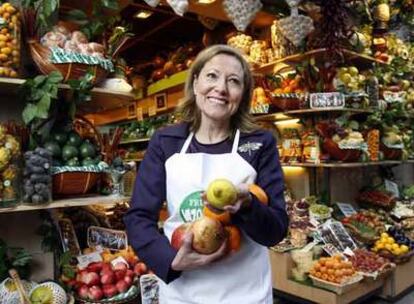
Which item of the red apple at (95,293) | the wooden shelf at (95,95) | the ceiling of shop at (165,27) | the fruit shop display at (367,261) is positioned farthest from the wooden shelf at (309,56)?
the red apple at (95,293)

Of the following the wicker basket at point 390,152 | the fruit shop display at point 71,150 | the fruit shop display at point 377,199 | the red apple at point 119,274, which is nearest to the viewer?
the fruit shop display at point 71,150

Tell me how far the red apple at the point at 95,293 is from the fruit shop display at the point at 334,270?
1.85 metres

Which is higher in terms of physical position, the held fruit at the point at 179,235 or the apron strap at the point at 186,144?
the apron strap at the point at 186,144

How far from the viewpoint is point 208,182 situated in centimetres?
121

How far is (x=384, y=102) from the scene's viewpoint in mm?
4223

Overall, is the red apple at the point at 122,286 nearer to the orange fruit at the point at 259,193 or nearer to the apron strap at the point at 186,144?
the apron strap at the point at 186,144

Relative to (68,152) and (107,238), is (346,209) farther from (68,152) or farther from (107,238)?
(68,152)

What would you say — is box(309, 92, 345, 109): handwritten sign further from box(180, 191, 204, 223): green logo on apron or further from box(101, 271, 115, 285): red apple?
box(180, 191, 204, 223): green logo on apron

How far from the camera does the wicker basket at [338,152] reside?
3.44m

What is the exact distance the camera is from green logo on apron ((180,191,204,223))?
46.5 inches

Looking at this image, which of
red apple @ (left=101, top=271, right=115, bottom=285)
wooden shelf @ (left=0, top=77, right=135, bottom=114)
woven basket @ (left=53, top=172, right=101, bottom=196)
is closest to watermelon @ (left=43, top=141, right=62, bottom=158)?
woven basket @ (left=53, top=172, right=101, bottom=196)

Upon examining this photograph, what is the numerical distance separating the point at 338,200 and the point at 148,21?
134 inches

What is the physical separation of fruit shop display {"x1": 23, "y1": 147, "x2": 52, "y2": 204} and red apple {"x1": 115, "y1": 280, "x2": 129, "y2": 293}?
1.64ft

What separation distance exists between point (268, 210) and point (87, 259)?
115 centimetres
